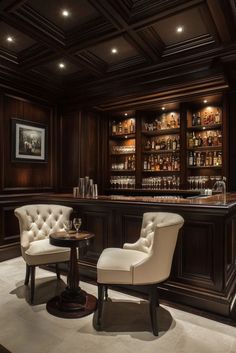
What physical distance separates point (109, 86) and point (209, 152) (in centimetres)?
227

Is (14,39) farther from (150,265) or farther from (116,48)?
(150,265)

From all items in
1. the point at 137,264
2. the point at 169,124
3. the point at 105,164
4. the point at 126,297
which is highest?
the point at 169,124

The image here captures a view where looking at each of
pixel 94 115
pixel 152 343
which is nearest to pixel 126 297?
pixel 152 343

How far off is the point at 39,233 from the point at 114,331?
1626 millimetres

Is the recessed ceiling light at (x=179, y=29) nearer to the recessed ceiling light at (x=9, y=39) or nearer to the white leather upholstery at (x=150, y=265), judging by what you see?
the recessed ceiling light at (x=9, y=39)

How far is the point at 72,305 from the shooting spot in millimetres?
2639

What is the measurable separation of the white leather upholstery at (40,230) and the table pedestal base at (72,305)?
46 cm

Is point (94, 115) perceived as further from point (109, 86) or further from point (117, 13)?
point (117, 13)

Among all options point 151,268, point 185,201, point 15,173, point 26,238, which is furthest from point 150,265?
point 15,173

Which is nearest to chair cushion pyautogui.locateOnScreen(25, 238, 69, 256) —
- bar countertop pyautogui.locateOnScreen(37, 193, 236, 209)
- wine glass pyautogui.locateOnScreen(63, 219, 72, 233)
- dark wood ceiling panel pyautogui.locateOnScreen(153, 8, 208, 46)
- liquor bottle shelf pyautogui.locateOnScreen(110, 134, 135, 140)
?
wine glass pyautogui.locateOnScreen(63, 219, 72, 233)

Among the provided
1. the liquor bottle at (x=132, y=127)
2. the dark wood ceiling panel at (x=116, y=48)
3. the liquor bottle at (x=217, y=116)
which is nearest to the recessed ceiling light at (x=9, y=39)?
the dark wood ceiling panel at (x=116, y=48)

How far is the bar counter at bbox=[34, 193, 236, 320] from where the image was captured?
2.58 meters

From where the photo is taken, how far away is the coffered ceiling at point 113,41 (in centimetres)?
300

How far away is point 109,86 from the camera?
5.00 metres
